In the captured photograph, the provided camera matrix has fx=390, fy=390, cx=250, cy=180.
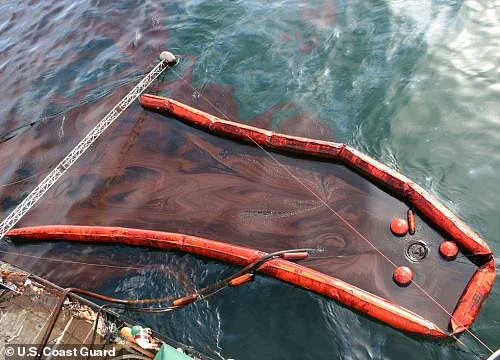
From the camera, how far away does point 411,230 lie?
35.2ft

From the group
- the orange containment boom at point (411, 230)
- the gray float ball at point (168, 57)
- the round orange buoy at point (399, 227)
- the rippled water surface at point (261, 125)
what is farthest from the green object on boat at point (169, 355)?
the gray float ball at point (168, 57)

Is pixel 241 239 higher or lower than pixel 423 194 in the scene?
lower

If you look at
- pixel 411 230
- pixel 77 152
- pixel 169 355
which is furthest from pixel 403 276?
pixel 77 152

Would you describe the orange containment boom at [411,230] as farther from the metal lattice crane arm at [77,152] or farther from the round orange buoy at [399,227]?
the metal lattice crane arm at [77,152]

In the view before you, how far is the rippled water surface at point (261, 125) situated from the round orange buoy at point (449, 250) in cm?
114

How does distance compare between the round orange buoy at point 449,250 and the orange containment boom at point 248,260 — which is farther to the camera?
the round orange buoy at point 449,250

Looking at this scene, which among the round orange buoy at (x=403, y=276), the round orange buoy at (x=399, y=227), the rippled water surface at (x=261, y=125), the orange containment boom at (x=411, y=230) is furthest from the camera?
the round orange buoy at (x=399, y=227)

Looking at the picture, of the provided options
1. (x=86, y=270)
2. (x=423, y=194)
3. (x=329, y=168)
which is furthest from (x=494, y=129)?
(x=86, y=270)

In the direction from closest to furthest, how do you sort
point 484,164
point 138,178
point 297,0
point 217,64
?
point 484,164 < point 138,178 < point 217,64 < point 297,0

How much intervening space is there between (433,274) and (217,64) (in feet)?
43.4

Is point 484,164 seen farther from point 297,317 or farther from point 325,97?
point 297,317

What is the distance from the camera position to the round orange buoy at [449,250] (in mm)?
10109

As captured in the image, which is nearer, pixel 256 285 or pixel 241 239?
pixel 256 285

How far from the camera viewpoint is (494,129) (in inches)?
499
